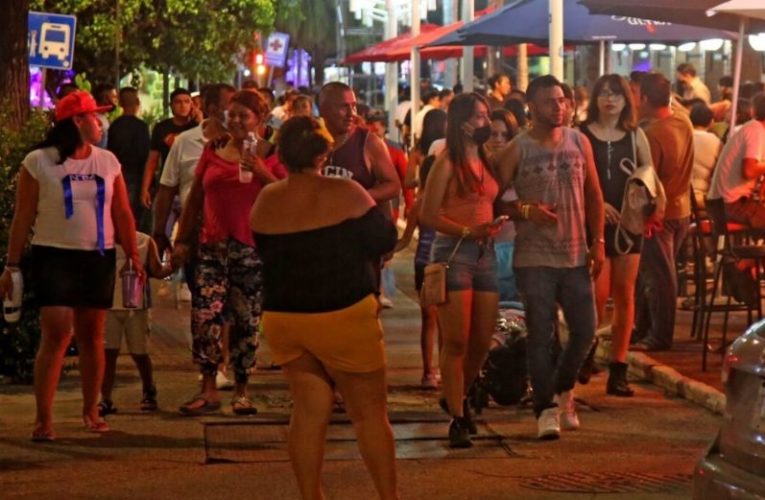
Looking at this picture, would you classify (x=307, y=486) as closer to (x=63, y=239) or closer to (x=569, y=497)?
(x=569, y=497)

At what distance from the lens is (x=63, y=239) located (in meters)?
10.0

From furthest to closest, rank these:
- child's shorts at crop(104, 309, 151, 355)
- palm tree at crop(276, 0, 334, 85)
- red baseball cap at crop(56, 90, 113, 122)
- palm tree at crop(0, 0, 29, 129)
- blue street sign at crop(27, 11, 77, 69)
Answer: palm tree at crop(276, 0, 334, 85), blue street sign at crop(27, 11, 77, 69), palm tree at crop(0, 0, 29, 129), child's shorts at crop(104, 309, 151, 355), red baseball cap at crop(56, 90, 113, 122)

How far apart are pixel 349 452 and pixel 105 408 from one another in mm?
1866

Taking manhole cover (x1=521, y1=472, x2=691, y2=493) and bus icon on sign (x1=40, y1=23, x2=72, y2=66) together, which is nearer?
manhole cover (x1=521, y1=472, x2=691, y2=493)

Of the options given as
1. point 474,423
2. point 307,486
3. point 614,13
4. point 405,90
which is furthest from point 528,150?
point 405,90

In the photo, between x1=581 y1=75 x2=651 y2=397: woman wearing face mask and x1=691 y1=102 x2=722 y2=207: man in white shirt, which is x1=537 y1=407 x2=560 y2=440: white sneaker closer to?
x1=581 y1=75 x2=651 y2=397: woman wearing face mask

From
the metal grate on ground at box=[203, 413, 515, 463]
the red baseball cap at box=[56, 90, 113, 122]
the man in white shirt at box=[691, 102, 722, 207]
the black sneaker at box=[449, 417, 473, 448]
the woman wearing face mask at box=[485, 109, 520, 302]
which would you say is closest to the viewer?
the metal grate on ground at box=[203, 413, 515, 463]

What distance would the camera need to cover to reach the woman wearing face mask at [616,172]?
11.2 meters

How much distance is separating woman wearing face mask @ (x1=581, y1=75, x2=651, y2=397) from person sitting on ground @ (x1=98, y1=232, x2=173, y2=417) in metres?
2.69

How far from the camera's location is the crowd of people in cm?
762

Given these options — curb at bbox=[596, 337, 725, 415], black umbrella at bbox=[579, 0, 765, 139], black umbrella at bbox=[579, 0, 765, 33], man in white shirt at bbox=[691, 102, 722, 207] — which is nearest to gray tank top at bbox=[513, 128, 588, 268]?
curb at bbox=[596, 337, 725, 415]

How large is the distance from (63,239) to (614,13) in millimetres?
7679

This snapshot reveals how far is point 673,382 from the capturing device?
11875 mm

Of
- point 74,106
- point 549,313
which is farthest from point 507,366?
point 74,106
